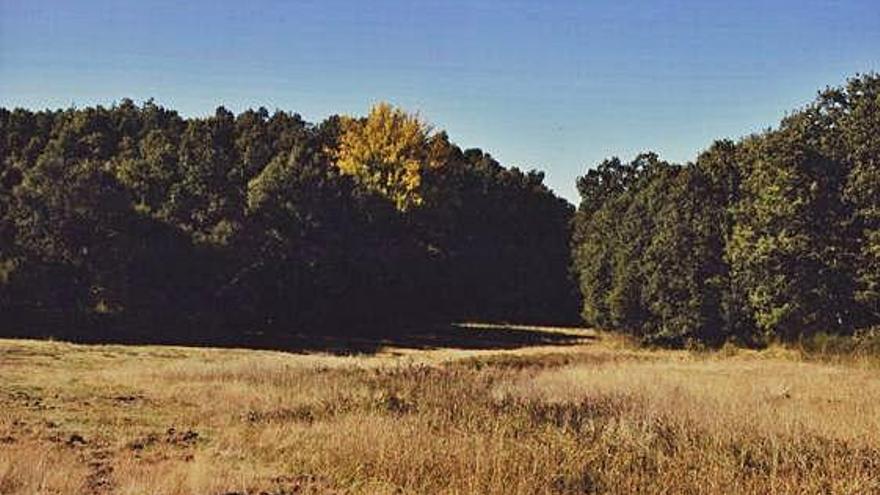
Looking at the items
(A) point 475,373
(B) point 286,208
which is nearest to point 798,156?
(A) point 475,373

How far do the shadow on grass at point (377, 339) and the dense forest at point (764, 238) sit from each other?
6.09 meters

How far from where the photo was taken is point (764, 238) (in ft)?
142

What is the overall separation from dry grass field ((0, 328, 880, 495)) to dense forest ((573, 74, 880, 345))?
16.0 m

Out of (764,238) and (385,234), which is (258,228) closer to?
(385,234)

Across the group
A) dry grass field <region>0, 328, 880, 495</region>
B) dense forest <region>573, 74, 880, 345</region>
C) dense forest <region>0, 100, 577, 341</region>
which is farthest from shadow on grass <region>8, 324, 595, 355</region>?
dry grass field <region>0, 328, 880, 495</region>

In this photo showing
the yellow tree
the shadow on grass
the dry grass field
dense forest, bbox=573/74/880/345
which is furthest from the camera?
the yellow tree

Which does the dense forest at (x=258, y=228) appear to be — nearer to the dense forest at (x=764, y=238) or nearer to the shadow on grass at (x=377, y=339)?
the shadow on grass at (x=377, y=339)

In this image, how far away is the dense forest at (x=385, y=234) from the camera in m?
42.2

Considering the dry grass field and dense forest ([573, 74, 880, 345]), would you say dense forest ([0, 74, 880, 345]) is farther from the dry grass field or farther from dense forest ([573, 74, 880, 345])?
the dry grass field

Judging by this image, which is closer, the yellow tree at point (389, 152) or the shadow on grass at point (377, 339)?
the shadow on grass at point (377, 339)

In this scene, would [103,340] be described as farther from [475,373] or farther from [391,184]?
[391,184]

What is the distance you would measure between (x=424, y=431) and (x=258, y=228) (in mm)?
43761

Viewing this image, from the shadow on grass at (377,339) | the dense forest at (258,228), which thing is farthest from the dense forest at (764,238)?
the dense forest at (258,228)

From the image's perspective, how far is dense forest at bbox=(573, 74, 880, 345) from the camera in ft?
136
